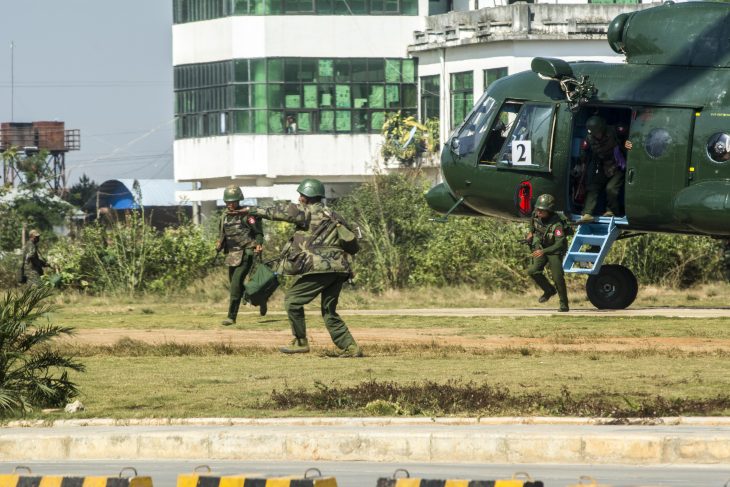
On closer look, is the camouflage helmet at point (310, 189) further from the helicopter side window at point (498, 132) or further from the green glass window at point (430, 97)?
the green glass window at point (430, 97)

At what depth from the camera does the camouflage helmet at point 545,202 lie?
24859 millimetres

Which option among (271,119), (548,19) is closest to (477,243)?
(548,19)

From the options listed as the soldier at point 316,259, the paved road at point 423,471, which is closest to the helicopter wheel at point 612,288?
the soldier at point 316,259

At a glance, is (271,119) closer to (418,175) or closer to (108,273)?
(418,175)

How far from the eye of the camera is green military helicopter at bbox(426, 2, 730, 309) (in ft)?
75.5

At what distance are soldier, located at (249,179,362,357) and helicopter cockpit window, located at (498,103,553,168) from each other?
24.4 ft

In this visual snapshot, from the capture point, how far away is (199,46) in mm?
66500

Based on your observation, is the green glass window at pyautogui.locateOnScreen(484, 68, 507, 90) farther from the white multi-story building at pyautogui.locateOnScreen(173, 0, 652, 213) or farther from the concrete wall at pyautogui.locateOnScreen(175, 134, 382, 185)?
the concrete wall at pyautogui.locateOnScreen(175, 134, 382, 185)

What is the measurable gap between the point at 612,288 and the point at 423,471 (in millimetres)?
15732

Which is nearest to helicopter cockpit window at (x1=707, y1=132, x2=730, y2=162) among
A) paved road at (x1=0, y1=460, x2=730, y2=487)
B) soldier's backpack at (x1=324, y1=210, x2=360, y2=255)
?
soldier's backpack at (x1=324, y1=210, x2=360, y2=255)

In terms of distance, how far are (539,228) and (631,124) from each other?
8.30 ft

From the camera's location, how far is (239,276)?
23344 mm

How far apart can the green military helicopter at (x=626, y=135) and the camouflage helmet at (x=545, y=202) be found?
0.11 meters

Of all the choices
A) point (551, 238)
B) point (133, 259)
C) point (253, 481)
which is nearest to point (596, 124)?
point (551, 238)
